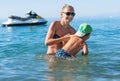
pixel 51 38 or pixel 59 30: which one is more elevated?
pixel 59 30

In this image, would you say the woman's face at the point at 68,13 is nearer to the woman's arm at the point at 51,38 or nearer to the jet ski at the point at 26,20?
the woman's arm at the point at 51,38

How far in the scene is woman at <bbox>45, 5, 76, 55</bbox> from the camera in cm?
884

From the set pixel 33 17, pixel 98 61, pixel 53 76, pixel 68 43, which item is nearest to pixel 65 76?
pixel 53 76

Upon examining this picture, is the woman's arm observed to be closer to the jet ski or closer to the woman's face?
the woman's face

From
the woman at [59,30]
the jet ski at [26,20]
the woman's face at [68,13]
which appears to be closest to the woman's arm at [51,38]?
the woman at [59,30]

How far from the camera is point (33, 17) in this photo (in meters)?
44.1

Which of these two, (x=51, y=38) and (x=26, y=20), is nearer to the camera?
(x=51, y=38)

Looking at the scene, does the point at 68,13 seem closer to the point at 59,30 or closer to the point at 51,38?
the point at 59,30

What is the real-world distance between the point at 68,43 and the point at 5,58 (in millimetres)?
2651

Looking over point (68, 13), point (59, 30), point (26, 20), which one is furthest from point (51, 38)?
point (26, 20)

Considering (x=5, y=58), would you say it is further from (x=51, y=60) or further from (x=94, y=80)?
(x=94, y=80)

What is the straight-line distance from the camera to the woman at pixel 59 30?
8836 mm

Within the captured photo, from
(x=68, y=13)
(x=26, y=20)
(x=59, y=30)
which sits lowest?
(x=26, y=20)

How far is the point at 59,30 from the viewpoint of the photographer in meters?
9.25
